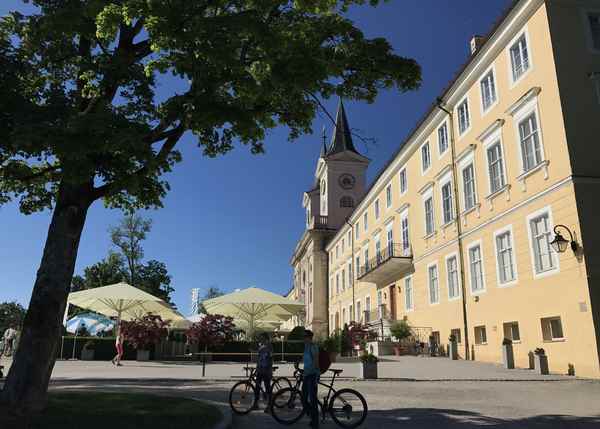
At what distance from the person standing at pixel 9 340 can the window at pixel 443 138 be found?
2301 centimetres

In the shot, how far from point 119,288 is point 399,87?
17013 mm

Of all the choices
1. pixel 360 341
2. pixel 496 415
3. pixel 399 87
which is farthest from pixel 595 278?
pixel 360 341

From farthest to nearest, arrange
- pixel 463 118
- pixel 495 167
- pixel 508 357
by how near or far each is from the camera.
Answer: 1. pixel 463 118
2. pixel 495 167
3. pixel 508 357

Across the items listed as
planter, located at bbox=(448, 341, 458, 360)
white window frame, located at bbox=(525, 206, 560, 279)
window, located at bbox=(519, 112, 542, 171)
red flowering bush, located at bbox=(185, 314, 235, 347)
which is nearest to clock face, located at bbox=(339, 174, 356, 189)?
red flowering bush, located at bbox=(185, 314, 235, 347)

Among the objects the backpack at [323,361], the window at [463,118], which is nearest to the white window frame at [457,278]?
the window at [463,118]

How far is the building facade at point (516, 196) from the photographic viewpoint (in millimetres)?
14922

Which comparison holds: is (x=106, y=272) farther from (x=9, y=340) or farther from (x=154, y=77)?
(x=154, y=77)

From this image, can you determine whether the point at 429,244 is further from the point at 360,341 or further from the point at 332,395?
the point at 332,395

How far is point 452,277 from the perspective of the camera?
78.8 feet

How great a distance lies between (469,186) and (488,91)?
424 centimetres

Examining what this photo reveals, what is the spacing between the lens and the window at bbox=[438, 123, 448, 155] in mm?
25105

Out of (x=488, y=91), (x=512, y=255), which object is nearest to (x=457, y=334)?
(x=512, y=255)

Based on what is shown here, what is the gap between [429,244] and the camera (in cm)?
2683

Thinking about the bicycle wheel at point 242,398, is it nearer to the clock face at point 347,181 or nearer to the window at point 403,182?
the window at point 403,182
